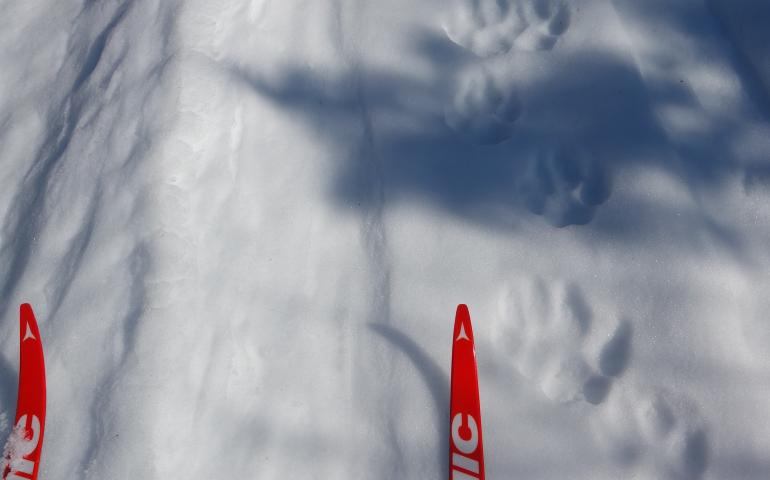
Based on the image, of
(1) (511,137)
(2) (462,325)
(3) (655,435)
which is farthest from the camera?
(1) (511,137)

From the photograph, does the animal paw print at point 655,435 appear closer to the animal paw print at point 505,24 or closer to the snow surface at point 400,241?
the snow surface at point 400,241

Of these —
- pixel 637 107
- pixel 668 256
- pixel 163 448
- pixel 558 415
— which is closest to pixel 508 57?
pixel 637 107

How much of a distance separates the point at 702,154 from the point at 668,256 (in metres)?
0.33

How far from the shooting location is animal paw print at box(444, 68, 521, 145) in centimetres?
188

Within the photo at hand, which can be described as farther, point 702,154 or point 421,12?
point 421,12

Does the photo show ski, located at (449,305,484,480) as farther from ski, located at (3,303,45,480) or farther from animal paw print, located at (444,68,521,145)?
ski, located at (3,303,45,480)

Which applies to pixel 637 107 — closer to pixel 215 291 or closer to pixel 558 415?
pixel 558 415

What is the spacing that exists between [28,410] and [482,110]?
1591 mm

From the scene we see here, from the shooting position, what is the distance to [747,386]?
4.81ft

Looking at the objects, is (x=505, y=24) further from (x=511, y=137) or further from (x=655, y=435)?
(x=655, y=435)

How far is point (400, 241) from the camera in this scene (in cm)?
176

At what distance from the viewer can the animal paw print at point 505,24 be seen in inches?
76.9

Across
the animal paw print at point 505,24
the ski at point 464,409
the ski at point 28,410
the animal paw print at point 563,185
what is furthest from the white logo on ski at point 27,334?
the animal paw print at point 505,24

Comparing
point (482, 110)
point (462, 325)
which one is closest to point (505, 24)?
point (482, 110)
